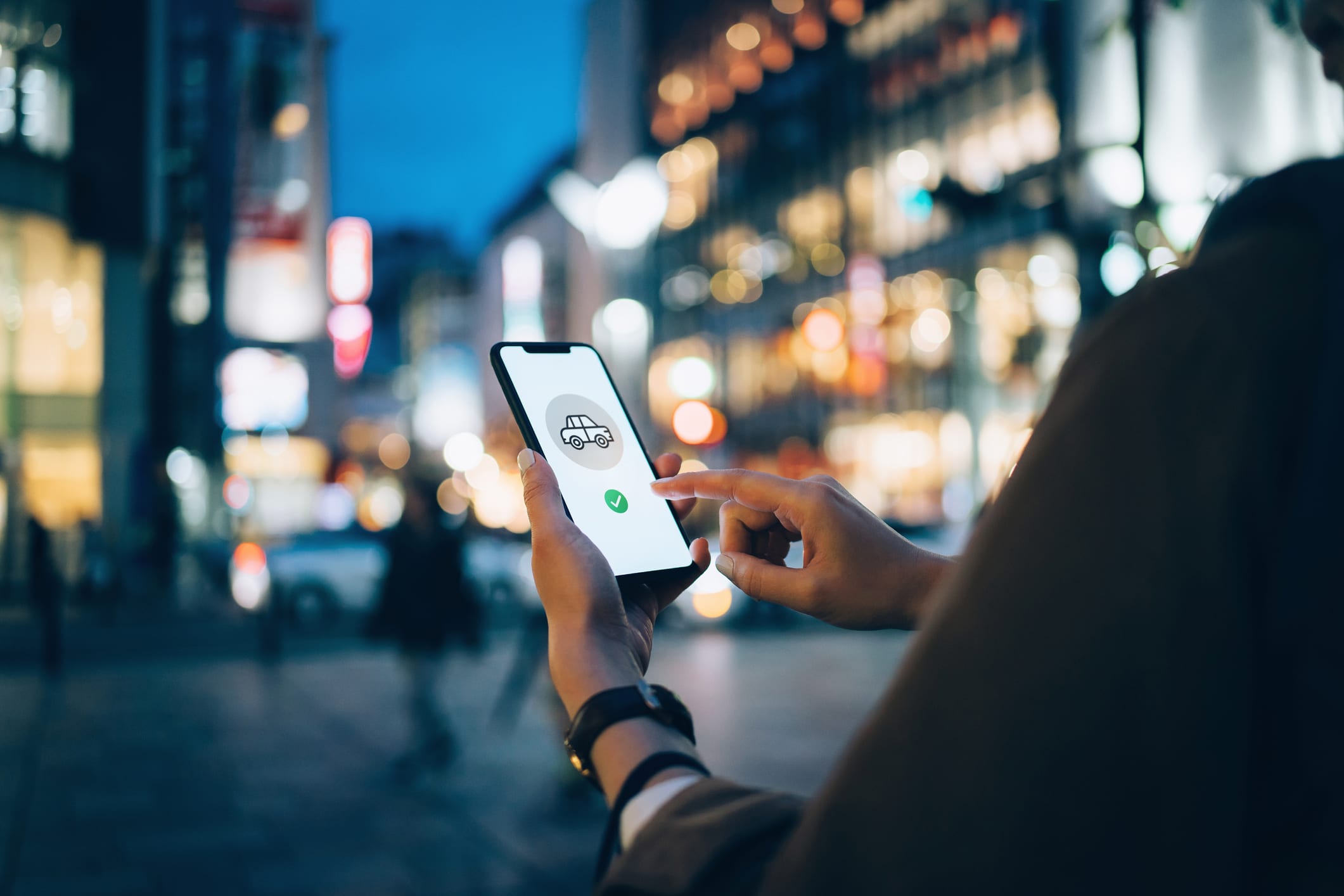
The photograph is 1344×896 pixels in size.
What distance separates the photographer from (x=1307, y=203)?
2.57 feet

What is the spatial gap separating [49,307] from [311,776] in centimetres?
2236

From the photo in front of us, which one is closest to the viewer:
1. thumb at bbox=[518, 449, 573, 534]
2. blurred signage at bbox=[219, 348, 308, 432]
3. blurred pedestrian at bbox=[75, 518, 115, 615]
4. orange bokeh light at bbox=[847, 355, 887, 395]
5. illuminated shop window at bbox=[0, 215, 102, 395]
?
thumb at bbox=[518, 449, 573, 534]

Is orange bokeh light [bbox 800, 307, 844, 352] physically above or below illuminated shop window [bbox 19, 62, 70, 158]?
below

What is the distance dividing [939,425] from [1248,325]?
46.9 meters

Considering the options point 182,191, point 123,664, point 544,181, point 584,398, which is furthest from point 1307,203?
point 182,191

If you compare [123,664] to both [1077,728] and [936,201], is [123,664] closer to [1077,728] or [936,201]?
[936,201]

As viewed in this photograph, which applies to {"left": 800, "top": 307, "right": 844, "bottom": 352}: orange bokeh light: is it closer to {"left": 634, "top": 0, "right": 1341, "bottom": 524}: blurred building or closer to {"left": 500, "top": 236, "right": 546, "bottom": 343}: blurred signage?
{"left": 634, "top": 0, "right": 1341, "bottom": 524}: blurred building

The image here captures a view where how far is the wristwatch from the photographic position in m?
1.13

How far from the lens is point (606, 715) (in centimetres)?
113

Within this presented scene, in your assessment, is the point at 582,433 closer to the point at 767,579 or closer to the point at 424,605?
the point at 767,579

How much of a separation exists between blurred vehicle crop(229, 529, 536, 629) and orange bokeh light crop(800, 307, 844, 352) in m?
8.58

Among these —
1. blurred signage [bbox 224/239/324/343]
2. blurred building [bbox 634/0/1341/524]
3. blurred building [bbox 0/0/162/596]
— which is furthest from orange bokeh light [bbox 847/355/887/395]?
blurred building [bbox 0/0/162/596]

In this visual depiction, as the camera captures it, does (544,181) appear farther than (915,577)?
Yes

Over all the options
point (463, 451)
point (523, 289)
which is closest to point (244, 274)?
point (523, 289)
